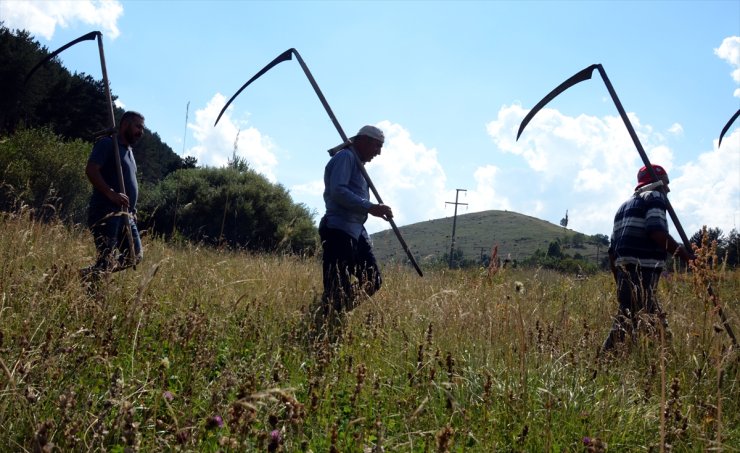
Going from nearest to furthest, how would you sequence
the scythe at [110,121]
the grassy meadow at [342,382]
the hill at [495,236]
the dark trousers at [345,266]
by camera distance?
1. the grassy meadow at [342,382]
2. the scythe at [110,121]
3. the dark trousers at [345,266]
4. the hill at [495,236]

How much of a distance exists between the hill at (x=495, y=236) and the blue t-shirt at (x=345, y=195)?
60799mm

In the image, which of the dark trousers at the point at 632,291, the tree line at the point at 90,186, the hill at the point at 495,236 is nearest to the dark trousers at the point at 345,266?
the dark trousers at the point at 632,291

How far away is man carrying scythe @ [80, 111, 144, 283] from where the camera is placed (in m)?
4.76

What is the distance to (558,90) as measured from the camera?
5.27 meters

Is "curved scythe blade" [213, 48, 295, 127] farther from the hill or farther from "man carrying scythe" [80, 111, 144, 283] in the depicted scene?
the hill

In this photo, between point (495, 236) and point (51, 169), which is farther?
point (495, 236)

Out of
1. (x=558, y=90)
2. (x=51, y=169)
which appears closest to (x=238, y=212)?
(x=51, y=169)

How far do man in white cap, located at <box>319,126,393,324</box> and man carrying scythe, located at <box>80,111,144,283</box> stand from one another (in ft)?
4.85

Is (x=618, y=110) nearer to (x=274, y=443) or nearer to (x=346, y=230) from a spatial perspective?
(x=346, y=230)

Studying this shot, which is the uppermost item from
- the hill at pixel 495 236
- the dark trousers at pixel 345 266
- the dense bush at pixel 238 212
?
the hill at pixel 495 236

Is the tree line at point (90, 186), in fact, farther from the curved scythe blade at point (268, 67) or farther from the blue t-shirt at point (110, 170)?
the blue t-shirt at point (110, 170)

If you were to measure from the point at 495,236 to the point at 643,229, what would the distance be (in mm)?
75564

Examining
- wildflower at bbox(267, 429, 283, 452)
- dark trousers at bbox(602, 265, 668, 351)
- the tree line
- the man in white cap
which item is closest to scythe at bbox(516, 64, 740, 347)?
dark trousers at bbox(602, 265, 668, 351)

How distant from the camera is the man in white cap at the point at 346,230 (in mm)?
4902
